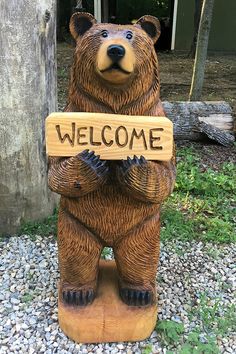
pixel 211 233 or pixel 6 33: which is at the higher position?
pixel 6 33

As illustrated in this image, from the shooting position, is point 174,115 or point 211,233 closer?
point 211,233

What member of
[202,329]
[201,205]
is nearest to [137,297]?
[202,329]

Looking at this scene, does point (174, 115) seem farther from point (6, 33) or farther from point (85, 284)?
point (85, 284)

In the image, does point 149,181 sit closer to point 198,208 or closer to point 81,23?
point 81,23

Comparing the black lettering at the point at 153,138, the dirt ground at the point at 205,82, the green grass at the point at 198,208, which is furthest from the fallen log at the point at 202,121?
the black lettering at the point at 153,138

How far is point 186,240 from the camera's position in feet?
10.2

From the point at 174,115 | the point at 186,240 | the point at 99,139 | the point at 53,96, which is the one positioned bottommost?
the point at 186,240

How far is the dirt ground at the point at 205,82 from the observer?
470 cm

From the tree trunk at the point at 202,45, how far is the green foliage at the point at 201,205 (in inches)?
52.5

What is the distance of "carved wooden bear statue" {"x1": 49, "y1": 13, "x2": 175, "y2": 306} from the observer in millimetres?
1688

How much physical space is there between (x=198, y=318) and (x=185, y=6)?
10093 mm

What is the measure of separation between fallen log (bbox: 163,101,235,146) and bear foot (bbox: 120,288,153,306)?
9.59ft

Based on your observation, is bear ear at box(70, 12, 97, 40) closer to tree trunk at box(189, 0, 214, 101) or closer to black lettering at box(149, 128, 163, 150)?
black lettering at box(149, 128, 163, 150)

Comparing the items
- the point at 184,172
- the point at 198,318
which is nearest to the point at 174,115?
the point at 184,172
